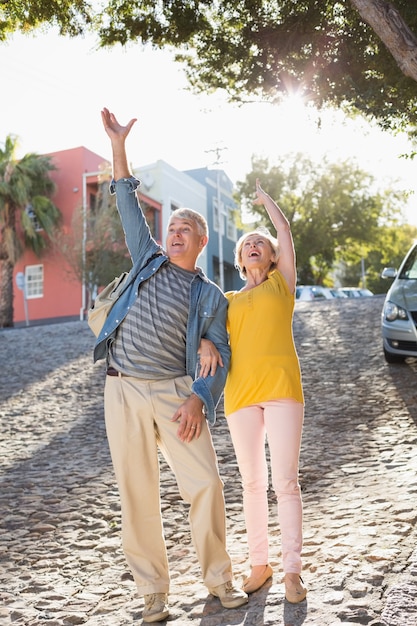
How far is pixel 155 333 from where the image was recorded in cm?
386

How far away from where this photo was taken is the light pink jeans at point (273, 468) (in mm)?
3783

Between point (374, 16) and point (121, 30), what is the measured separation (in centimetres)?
412

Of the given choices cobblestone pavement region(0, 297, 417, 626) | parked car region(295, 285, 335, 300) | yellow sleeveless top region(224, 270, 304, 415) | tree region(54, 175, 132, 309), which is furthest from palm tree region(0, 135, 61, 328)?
yellow sleeveless top region(224, 270, 304, 415)

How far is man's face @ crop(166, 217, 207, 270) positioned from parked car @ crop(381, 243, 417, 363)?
6.65 metres

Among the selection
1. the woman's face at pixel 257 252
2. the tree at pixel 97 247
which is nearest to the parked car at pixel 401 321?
the woman's face at pixel 257 252

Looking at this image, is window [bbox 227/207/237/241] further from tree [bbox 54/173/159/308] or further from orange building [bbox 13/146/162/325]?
tree [bbox 54/173/159/308]

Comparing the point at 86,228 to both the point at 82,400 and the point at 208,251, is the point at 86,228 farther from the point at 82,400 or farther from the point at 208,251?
the point at 82,400

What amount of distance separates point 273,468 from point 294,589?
578 millimetres

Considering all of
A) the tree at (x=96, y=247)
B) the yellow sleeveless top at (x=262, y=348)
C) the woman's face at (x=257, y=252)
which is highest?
the tree at (x=96, y=247)

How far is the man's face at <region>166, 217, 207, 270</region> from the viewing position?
396cm

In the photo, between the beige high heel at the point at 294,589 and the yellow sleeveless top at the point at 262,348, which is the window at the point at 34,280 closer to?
the yellow sleeveless top at the point at 262,348

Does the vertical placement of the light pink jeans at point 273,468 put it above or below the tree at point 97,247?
below

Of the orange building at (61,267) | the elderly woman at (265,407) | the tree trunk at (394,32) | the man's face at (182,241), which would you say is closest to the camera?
the elderly woman at (265,407)

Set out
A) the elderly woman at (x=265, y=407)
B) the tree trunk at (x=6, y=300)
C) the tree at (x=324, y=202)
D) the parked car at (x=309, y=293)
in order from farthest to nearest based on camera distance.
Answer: the tree at (x=324, y=202), the parked car at (x=309, y=293), the tree trunk at (x=6, y=300), the elderly woman at (x=265, y=407)
